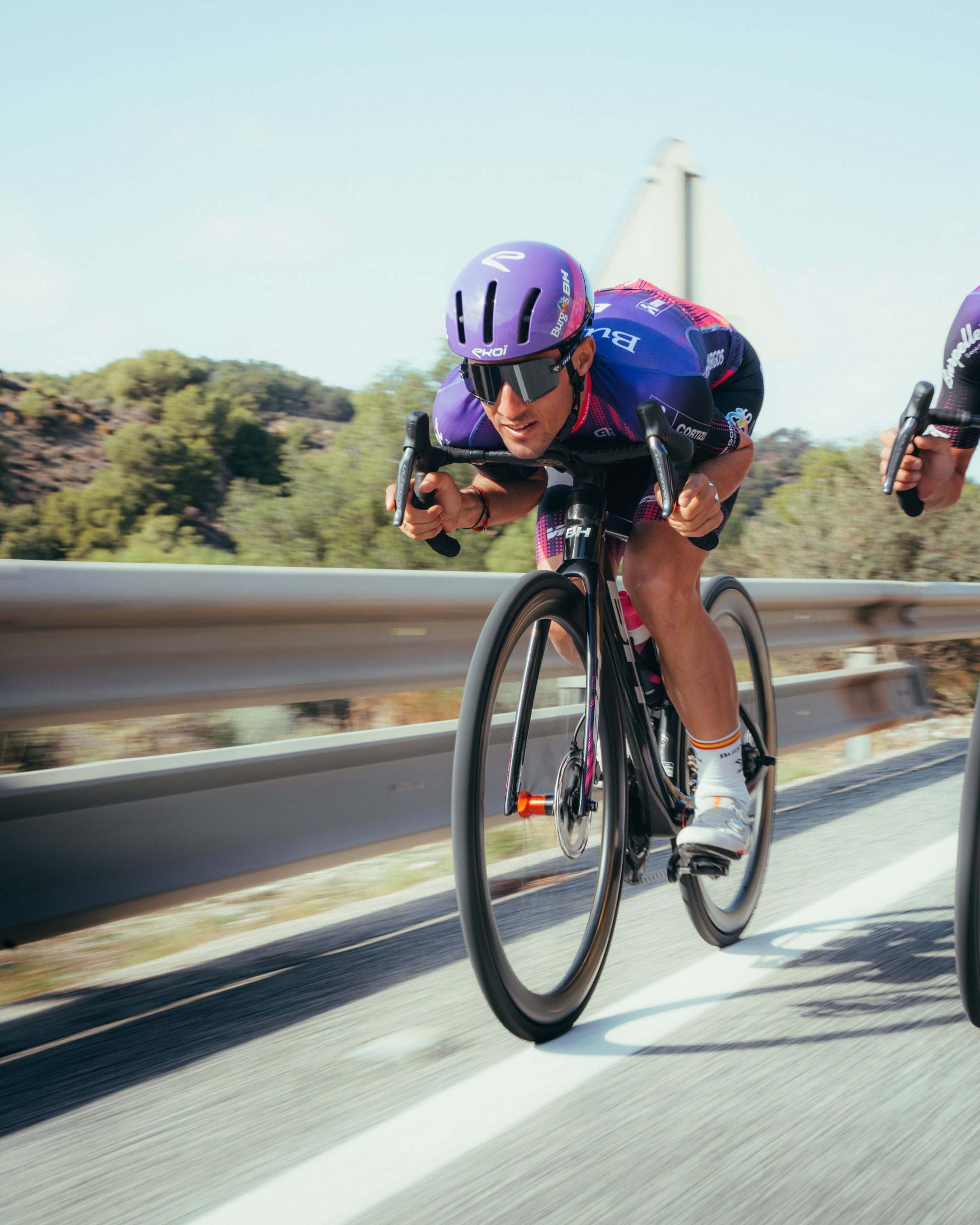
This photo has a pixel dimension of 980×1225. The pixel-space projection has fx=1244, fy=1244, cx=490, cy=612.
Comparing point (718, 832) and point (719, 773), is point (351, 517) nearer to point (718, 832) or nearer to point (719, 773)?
point (719, 773)

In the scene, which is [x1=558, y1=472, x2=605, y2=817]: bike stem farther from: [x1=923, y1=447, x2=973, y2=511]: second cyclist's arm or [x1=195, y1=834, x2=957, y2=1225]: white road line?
[x1=923, y1=447, x2=973, y2=511]: second cyclist's arm

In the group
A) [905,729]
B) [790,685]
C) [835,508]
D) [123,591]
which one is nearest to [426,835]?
[123,591]

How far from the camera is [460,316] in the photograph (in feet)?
9.07

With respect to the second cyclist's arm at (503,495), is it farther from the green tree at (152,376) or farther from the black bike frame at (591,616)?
the green tree at (152,376)

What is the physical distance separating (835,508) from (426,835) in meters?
8.85

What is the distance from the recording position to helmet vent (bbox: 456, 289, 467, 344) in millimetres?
2754

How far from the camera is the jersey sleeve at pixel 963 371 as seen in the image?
9.82 feet

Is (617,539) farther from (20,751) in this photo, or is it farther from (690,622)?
(20,751)

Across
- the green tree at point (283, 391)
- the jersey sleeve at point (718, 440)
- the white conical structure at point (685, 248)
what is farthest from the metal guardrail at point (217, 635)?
the green tree at point (283, 391)

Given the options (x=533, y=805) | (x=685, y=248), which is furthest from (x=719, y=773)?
(x=685, y=248)

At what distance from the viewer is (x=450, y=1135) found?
7.79ft

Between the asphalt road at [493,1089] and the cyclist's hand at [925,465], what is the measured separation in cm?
129

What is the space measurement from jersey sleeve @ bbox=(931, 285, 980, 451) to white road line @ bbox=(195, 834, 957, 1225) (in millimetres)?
1514

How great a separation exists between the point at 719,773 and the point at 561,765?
543 millimetres
